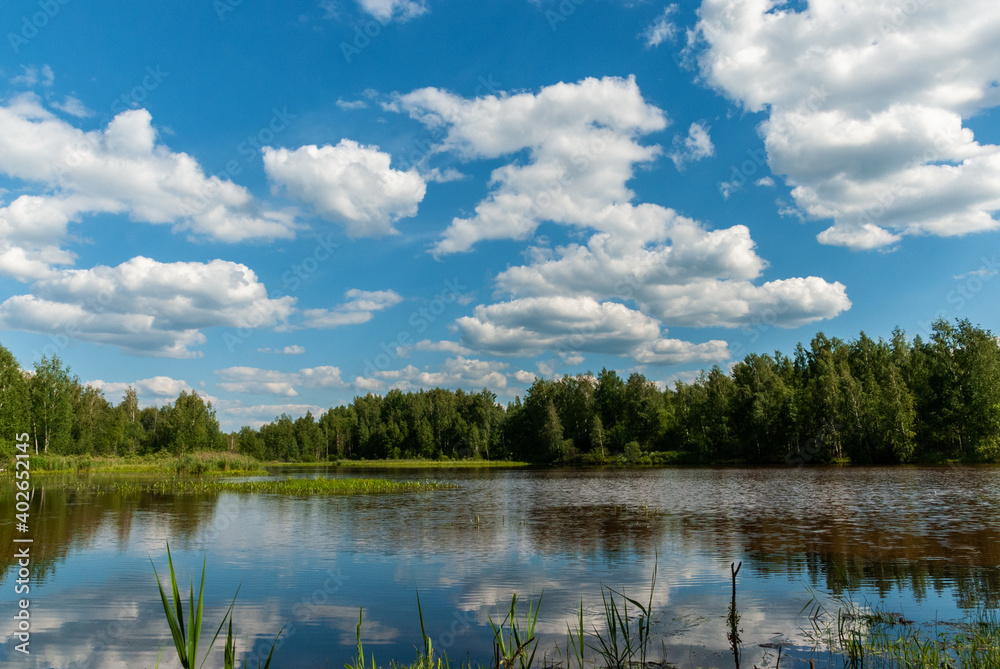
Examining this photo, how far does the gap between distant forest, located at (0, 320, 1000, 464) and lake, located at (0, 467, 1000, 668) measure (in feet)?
167

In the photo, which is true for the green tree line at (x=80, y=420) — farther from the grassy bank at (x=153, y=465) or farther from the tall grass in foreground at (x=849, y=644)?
the tall grass in foreground at (x=849, y=644)

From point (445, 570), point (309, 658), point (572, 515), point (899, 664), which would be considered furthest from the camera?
point (572, 515)

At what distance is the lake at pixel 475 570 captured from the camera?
1041 centimetres

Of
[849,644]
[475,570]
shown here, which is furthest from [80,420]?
[849,644]

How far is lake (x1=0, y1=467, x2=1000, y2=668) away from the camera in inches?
410

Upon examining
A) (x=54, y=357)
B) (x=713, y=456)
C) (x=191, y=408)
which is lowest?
(x=713, y=456)

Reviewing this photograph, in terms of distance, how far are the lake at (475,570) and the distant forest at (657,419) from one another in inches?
2005

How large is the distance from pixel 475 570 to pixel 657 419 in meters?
101

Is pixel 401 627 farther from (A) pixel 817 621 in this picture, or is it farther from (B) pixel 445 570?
(A) pixel 817 621

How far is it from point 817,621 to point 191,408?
107 metres

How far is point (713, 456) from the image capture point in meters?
99.4

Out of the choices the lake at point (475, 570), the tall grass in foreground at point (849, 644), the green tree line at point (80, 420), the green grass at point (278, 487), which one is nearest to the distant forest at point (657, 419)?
the green tree line at point (80, 420)

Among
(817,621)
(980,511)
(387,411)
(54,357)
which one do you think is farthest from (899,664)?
(387,411)

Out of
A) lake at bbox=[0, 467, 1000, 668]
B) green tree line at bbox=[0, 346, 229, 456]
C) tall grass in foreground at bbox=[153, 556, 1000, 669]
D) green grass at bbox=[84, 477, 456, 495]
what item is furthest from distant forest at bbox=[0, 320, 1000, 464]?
tall grass in foreground at bbox=[153, 556, 1000, 669]
